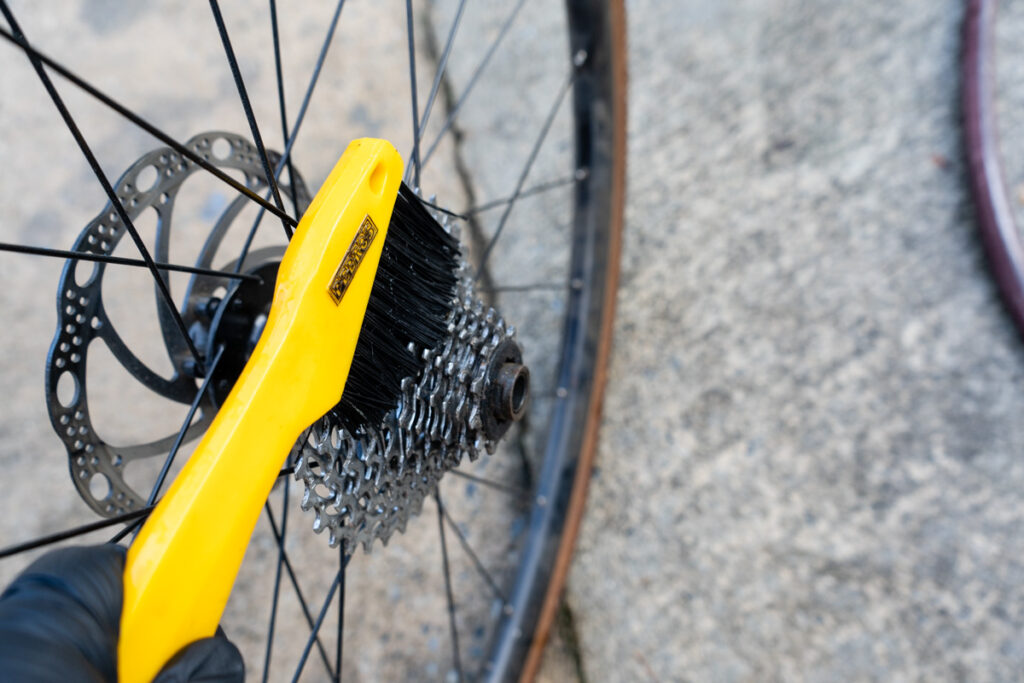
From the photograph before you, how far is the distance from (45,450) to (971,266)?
40.8 inches

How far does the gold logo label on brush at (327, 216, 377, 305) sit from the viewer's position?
38 centimetres

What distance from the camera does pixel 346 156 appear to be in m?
0.40

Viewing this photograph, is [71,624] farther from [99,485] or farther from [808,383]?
[808,383]

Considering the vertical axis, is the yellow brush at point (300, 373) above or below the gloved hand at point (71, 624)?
above

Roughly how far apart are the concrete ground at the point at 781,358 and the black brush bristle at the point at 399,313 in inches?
17.7

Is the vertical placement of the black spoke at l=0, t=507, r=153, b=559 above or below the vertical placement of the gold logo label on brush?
below

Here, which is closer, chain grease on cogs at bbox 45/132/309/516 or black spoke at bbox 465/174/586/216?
chain grease on cogs at bbox 45/132/309/516

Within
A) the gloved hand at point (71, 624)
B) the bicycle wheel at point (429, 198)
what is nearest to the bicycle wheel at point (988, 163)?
the bicycle wheel at point (429, 198)

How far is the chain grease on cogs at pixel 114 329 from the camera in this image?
40 cm

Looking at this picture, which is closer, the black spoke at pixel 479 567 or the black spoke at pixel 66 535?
the black spoke at pixel 66 535

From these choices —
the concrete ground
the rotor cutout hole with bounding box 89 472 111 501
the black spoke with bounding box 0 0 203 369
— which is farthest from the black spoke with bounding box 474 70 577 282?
Result: the rotor cutout hole with bounding box 89 472 111 501

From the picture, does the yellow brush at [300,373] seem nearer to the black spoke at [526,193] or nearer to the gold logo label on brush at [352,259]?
the gold logo label on brush at [352,259]

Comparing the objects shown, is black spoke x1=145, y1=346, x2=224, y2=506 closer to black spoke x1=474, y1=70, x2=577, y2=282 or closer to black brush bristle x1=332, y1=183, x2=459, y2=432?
black brush bristle x1=332, y1=183, x2=459, y2=432

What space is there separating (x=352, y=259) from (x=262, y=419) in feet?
0.31
